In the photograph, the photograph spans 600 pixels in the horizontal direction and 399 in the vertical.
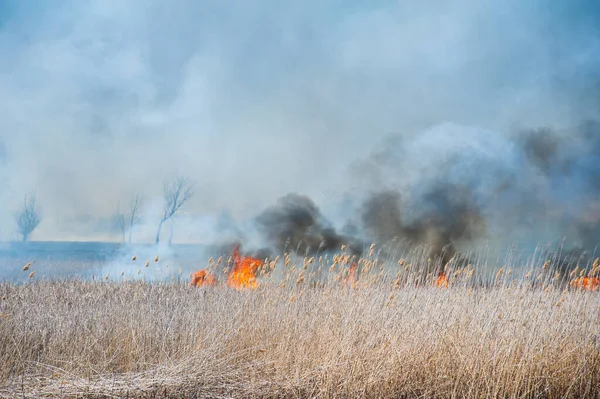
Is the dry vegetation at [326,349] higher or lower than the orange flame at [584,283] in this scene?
lower

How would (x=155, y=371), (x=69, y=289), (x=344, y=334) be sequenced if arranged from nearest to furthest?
(x=155, y=371) → (x=344, y=334) → (x=69, y=289)

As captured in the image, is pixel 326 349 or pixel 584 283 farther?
pixel 584 283

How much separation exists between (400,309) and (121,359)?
14.0ft

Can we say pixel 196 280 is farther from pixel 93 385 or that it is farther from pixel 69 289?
pixel 93 385

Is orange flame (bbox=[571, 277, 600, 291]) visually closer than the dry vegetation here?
No

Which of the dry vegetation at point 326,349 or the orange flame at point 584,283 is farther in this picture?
the orange flame at point 584,283

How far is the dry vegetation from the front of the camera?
5770 millimetres

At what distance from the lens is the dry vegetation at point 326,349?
577 centimetres

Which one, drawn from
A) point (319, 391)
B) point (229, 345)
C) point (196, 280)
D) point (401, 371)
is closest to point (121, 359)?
point (229, 345)

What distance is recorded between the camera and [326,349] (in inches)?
256

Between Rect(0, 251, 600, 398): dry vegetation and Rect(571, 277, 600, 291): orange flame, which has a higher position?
Rect(571, 277, 600, 291): orange flame

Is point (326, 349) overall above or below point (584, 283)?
below

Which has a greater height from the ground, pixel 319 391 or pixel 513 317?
pixel 513 317

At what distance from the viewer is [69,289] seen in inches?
524
